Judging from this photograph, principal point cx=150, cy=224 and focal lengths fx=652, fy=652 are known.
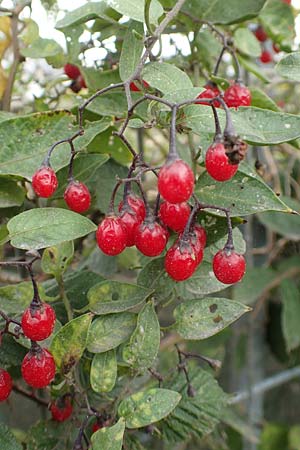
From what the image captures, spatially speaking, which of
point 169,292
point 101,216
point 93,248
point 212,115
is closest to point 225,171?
point 212,115

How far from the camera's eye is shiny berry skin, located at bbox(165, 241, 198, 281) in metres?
0.63

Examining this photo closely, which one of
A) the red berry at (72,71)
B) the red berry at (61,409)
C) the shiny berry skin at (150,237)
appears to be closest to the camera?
the shiny berry skin at (150,237)

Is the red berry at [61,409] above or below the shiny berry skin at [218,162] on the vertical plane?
below

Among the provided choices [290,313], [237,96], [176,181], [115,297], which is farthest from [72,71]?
[290,313]

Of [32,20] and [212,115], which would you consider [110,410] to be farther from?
[32,20]

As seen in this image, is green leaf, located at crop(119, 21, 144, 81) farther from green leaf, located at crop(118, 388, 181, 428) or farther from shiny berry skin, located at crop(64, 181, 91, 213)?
green leaf, located at crop(118, 388, 181, 428)

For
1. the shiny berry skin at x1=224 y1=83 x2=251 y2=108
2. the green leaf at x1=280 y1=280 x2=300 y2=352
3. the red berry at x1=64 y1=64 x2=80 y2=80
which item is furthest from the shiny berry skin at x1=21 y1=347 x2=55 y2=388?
the green leaf at x1=280 y1=280 x2=300 y2=352

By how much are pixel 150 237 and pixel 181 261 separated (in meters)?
0.04

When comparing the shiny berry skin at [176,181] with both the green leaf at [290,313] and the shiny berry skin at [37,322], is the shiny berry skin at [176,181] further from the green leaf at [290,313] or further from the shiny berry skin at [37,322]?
the green leaf at [290,313]

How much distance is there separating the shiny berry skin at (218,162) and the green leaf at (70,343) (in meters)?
0.19

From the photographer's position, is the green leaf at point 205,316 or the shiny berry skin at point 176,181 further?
the green leaf at point 205,316

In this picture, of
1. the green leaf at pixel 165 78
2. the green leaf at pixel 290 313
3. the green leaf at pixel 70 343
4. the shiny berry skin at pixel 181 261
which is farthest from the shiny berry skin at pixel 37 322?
the green leaf at pixel 290 313

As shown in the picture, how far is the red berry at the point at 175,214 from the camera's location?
64 cm

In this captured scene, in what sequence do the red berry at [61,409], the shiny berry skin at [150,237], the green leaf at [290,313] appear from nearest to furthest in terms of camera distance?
the shiny berry skin at [150,237]
the red berry at [61,409]
the green leaf at [290,313]
